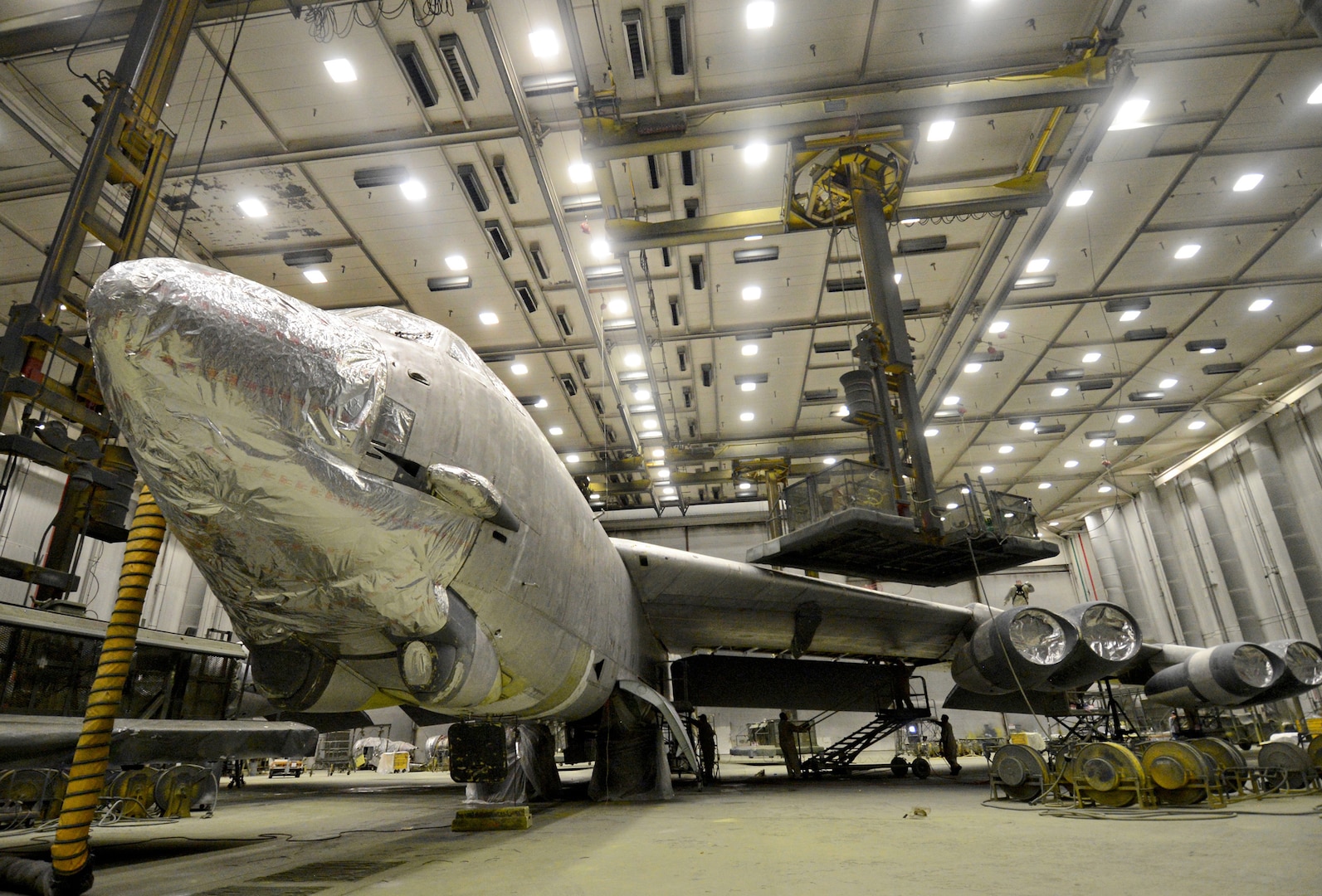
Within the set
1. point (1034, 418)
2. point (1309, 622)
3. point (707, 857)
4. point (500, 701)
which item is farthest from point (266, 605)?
point (1309, 622)

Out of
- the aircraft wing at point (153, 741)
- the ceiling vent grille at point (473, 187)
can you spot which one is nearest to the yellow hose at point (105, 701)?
the aircraft wing at point (153, 741)

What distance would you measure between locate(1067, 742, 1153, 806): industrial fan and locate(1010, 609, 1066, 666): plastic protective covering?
1327mm

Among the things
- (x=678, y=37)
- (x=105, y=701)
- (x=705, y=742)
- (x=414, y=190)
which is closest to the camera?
(x=105, y=701)

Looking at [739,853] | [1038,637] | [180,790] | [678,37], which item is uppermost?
[678,37]

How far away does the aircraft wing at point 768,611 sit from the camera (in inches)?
399

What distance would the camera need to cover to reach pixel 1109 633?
354 inches

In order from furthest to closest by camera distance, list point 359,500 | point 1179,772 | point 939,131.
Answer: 1. point 939,131
2. point 1179,772
3. point 359,500

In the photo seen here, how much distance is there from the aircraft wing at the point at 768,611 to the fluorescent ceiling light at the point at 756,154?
7945 millimetres

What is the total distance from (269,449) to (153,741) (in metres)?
6.90

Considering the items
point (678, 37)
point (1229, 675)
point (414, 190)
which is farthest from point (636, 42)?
point (1229, 675)

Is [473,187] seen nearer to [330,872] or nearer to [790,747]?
[330,872]

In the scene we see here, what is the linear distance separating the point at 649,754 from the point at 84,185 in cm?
1009

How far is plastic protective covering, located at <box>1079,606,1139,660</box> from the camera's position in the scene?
29.1ft

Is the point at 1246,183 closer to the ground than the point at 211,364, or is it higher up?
higher up
